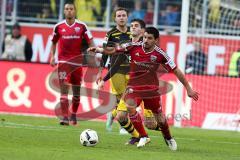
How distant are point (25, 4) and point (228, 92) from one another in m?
7.56

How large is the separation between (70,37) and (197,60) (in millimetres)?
5938

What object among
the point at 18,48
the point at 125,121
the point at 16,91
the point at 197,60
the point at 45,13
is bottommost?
the point at 16,91

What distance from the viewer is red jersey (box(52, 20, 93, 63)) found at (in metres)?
18.2

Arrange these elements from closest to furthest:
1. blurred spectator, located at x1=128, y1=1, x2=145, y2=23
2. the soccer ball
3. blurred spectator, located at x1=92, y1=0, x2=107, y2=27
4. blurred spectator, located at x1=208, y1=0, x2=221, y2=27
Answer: the soccer ball → blurred spectator, located at x1=208, y1=0, x2=221, y2=27 → blurred spectator, located at x1=128, y1=1, x2=145, y2=23 → blurred spectator, located at x1=92, y1=0, x2=107, y2=27

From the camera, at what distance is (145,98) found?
43.5ft

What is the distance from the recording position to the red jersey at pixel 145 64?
13016 mm

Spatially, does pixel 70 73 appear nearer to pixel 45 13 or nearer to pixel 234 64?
pixel 234 64

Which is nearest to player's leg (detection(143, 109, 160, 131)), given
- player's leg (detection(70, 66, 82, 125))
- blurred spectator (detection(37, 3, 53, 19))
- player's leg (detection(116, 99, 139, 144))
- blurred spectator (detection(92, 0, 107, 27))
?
player's leg (detection(116, 99, 139, 144))

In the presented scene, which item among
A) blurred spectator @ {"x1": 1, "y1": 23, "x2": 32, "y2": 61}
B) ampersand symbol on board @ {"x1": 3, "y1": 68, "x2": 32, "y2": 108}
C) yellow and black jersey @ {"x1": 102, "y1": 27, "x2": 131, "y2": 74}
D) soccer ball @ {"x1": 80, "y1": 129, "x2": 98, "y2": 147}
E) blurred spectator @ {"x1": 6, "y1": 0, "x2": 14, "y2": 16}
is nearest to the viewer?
soccer ball @ {"x1": 80, "y1": 129, "x2": 98, "y2": 147}

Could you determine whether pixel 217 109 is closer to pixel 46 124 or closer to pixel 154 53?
pixel 46 124

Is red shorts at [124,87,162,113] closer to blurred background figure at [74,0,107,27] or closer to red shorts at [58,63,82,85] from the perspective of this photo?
red shorts at [58,63,82,85]

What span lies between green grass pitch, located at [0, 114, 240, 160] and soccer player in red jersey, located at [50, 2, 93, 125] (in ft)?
1.82

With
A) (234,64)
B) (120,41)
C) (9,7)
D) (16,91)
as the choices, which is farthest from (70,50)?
(9,7)

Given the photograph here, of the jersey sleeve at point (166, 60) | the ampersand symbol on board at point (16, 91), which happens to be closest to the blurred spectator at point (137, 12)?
the ampersand symbol on board at point (16, 91)
